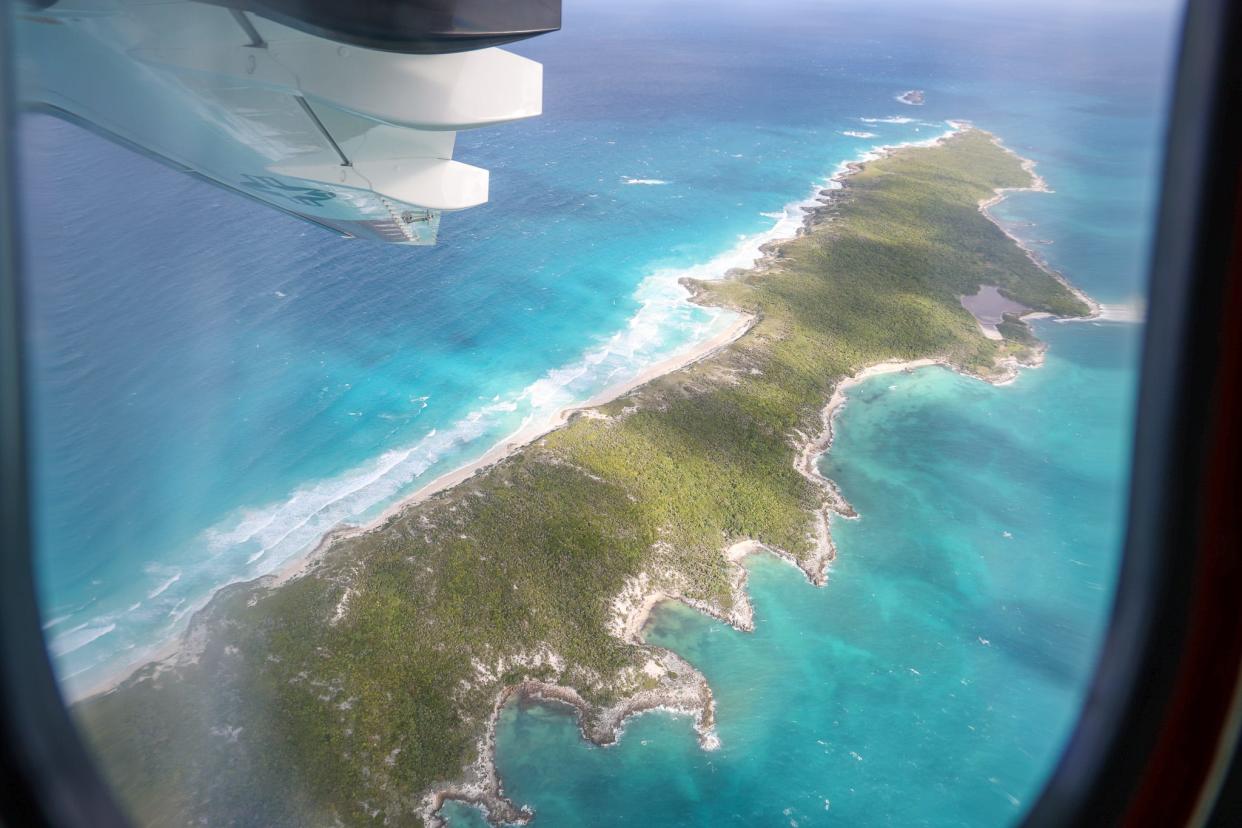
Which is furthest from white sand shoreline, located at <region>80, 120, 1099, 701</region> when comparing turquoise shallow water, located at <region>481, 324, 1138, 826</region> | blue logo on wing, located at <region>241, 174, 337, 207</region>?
blue logo on wing, located at <region>241, 174, 337, 207</region>

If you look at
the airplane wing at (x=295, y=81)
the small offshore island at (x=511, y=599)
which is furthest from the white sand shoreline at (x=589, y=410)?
the airplane wing at (x=295, y=81)

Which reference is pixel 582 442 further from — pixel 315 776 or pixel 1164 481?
pixel 1164 481

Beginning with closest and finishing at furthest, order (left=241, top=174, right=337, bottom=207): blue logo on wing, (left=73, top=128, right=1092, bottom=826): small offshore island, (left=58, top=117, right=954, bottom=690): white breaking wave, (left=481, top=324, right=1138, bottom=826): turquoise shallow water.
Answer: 1. (left=241, top=174, right=337, bottom=207): blue logo on wing
2. (left=73, top=128, right=1092, bottom=826): small offshore island
3. (left=481, top=324, right=1138, bottom=826): turquoise shallow water
4. (left=58, top=117, right=954, bottom=690): white breaking wave

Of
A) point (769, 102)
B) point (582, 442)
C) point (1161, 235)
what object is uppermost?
point (769, 102)

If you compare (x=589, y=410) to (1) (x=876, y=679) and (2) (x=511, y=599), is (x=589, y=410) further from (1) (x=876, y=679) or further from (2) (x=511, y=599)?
(1) (x=876, y=679)

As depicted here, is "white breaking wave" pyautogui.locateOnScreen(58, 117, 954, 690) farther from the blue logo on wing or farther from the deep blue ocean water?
the blue logo on wing

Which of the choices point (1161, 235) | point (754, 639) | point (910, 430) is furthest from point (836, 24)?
point (1161, 235)
